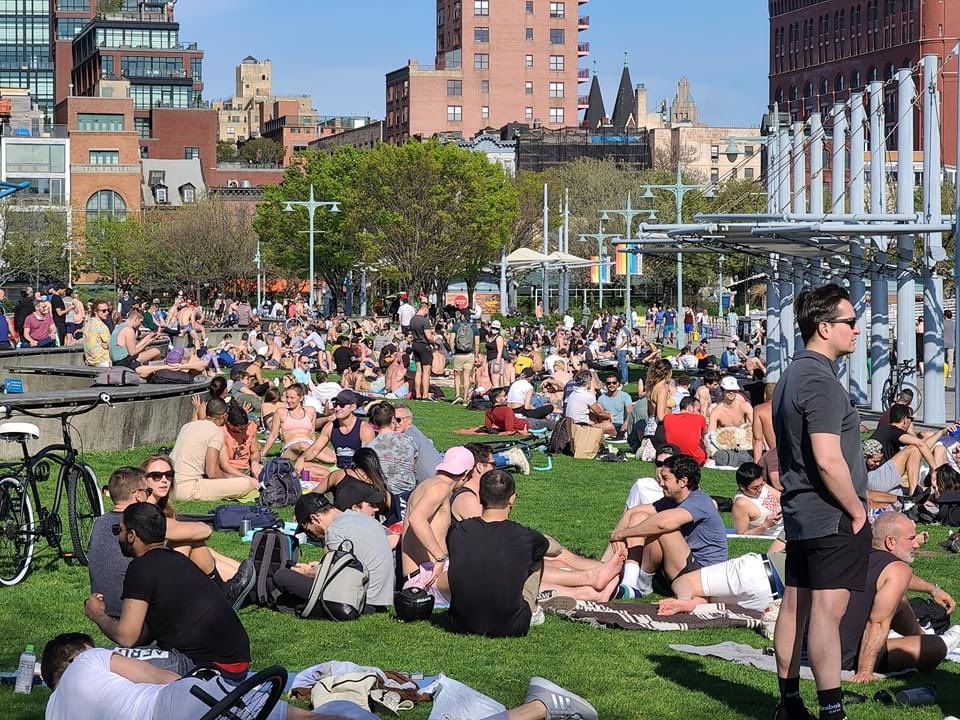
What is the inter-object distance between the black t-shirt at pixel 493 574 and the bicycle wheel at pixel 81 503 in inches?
129

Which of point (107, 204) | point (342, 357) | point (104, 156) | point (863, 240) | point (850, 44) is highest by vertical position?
point (850, 44)

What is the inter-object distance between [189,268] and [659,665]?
8323 cm

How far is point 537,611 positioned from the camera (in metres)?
9.80

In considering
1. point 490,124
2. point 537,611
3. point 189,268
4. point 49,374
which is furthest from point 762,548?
point 490,124

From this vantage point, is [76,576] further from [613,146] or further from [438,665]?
[613,146]

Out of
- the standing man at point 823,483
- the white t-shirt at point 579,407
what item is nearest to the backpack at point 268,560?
the standing man at point 823,483

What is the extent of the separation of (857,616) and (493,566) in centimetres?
225

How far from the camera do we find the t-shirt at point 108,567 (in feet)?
28.5

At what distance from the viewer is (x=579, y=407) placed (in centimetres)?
2188

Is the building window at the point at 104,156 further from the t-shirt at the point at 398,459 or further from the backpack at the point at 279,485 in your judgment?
the t-shirt at the point at 398,459

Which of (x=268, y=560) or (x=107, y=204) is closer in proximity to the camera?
(x=268, y=560)

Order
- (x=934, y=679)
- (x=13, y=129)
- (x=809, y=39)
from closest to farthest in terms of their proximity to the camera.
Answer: (x=934, y=679)
(x=13, y=129)
(x=809, y=39)

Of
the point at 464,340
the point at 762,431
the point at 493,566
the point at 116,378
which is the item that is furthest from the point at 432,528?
the point at 464,340

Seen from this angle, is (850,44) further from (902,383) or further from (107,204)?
A: (902,383)
